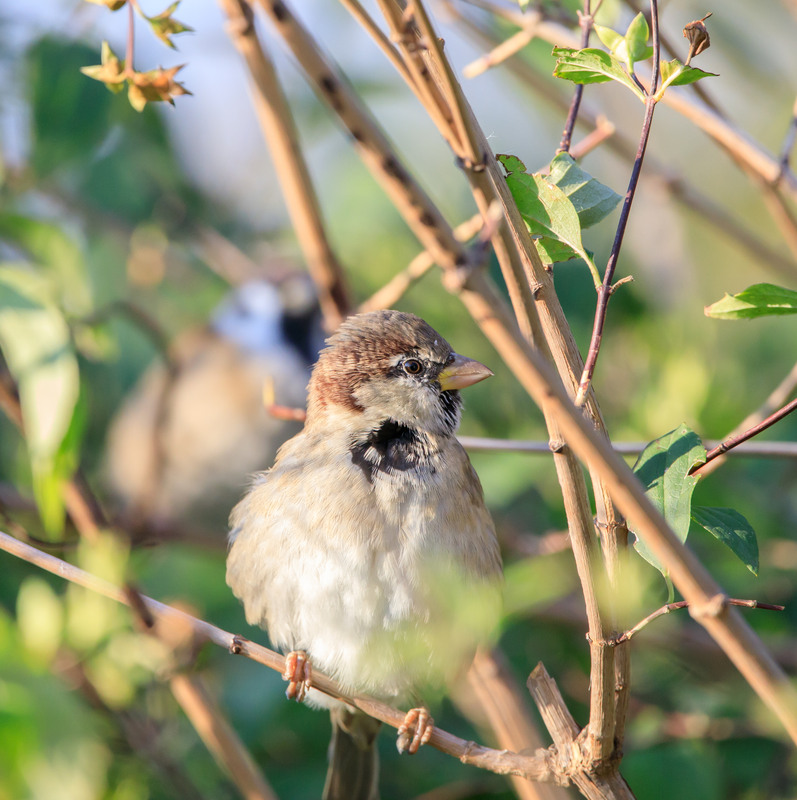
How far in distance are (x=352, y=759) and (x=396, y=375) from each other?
99 centimetres

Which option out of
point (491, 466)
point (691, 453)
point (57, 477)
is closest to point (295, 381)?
point (491, 466)

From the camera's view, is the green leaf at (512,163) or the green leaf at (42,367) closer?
the green leaf at (512,163)

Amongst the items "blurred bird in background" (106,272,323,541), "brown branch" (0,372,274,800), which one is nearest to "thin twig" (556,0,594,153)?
"brown branch" (0,372,274,800)

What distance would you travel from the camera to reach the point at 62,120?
8.71ft

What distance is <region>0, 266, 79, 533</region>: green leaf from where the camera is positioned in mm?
1546

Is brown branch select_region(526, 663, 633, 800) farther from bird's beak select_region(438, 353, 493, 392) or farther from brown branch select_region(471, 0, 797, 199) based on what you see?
brown branch select_region(471, 0, 797, 199)

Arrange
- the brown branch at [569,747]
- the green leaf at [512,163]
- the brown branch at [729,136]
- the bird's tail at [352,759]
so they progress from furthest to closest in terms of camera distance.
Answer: the bird's tail at [352,759] < the brown branch at [729,136] < the brown branch at [569,747] < the green leaf at [512,163]

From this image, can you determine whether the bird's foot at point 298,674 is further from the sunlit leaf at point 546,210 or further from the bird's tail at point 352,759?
the sunlit leaf at point 546,210

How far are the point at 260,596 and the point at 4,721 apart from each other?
859 mm

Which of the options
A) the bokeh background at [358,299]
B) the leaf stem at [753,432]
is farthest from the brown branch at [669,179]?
the leaf stem at [753,432]

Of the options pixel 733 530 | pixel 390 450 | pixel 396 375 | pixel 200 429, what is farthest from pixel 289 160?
pixel 200 429

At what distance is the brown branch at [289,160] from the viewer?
2051mm

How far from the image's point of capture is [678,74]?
116 cm

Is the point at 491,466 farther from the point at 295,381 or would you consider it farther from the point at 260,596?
the point at 295,381
